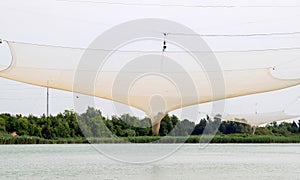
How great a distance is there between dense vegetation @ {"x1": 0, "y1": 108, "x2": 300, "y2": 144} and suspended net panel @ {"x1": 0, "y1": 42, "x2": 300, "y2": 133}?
703cm

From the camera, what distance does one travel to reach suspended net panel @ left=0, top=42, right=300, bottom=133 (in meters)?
8.72

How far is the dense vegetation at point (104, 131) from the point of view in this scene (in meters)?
19.5

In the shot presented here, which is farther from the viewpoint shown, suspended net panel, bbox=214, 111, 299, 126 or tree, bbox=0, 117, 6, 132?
tree, bbox=0, 117, 6, 132

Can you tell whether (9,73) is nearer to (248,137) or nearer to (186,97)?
(186,97)

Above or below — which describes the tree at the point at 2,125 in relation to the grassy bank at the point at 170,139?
above

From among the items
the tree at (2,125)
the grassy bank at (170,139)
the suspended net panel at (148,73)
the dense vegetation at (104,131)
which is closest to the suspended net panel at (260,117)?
the dense vegetation at (104,131)

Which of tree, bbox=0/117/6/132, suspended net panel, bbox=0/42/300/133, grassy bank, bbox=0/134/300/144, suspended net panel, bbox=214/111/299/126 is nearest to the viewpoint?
suspended net panel, bbox=0/42/300/133

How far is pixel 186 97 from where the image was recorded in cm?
1003

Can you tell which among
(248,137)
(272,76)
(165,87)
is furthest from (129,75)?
(248,137)

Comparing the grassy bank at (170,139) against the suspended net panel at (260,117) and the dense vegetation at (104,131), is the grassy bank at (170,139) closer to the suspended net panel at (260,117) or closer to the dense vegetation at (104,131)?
the dense vegetation at (104,131)

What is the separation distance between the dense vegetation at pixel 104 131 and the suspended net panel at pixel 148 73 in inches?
277

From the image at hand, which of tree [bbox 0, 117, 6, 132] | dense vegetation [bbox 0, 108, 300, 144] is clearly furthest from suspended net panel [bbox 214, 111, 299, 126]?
tree [bbox 0, 117, 6, 132]

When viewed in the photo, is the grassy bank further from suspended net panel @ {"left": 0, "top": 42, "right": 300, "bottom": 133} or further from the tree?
suspended net panel @ {"left": 0, "top": 42, "right": 300, "bottom": 133}

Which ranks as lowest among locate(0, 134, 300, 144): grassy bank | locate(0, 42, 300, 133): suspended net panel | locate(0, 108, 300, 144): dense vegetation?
locate(0, 134, 300, 144): grassy bank
